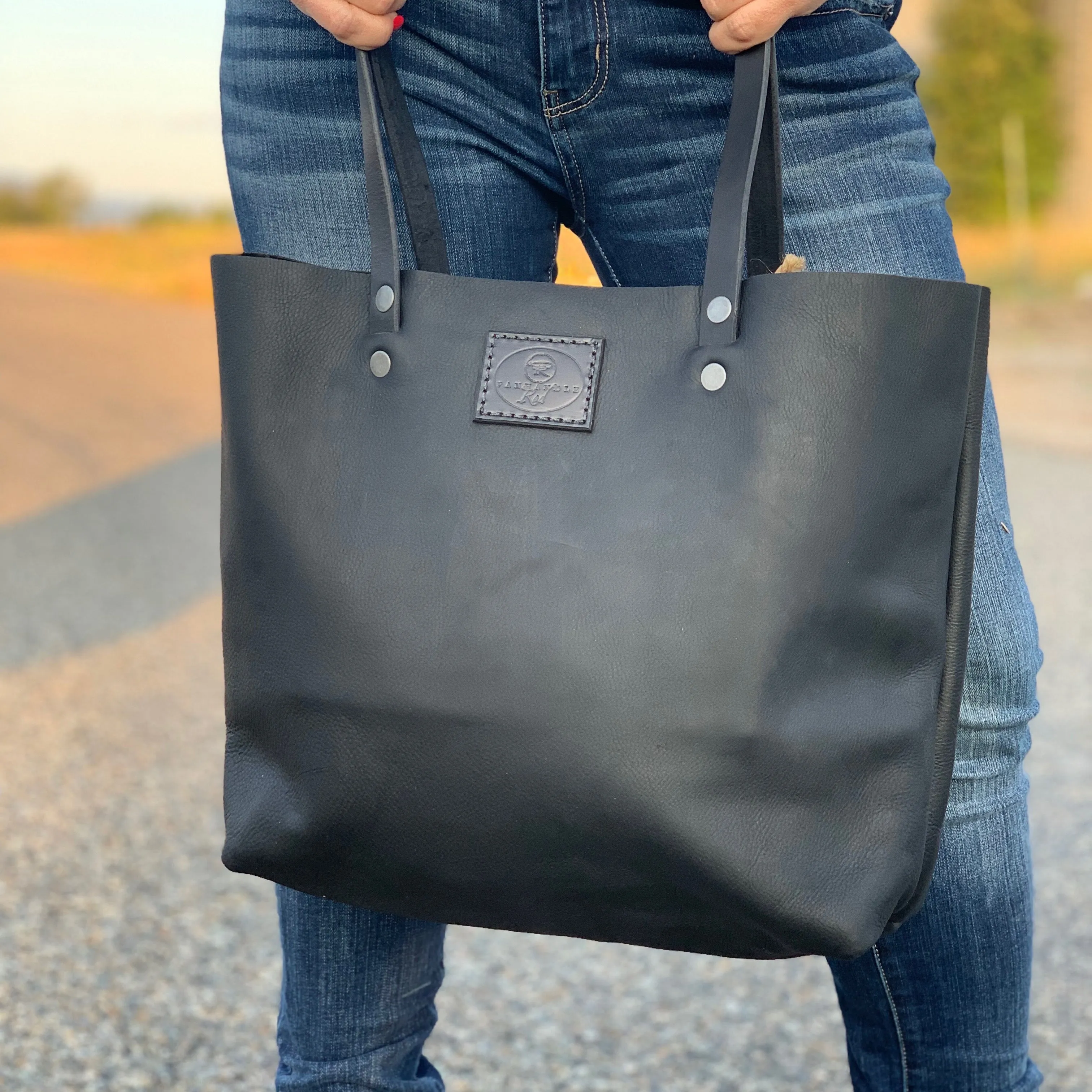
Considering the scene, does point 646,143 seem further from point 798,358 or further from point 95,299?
point 95,299

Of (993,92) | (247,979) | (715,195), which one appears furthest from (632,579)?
(993,92)

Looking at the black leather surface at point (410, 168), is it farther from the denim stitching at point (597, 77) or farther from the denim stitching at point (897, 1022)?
the denim stitching at point (897, 1022)

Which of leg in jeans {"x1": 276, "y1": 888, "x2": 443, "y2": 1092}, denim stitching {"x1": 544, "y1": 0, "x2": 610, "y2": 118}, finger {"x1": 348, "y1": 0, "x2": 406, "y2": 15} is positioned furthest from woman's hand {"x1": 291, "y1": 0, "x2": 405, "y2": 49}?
leg in jeans {"x1": 276, "y1": 888, "x2": 443, "y2": 1092}

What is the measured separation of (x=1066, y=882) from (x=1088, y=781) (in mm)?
460

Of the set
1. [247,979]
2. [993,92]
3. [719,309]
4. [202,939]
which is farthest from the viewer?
[993,92]

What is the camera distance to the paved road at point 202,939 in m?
1.61

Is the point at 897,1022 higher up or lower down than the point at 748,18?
lower down

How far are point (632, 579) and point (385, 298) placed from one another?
25 centimetres

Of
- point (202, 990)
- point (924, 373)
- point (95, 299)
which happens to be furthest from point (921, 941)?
point (95, 299)

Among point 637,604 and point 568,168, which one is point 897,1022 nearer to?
point 637,604

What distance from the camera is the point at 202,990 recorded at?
1771 mm

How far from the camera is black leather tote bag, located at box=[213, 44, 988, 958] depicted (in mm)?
723

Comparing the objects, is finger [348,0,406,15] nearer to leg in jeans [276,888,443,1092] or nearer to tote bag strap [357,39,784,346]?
tote bag strap [357,39,784,346]

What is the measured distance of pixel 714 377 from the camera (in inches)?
28.9
